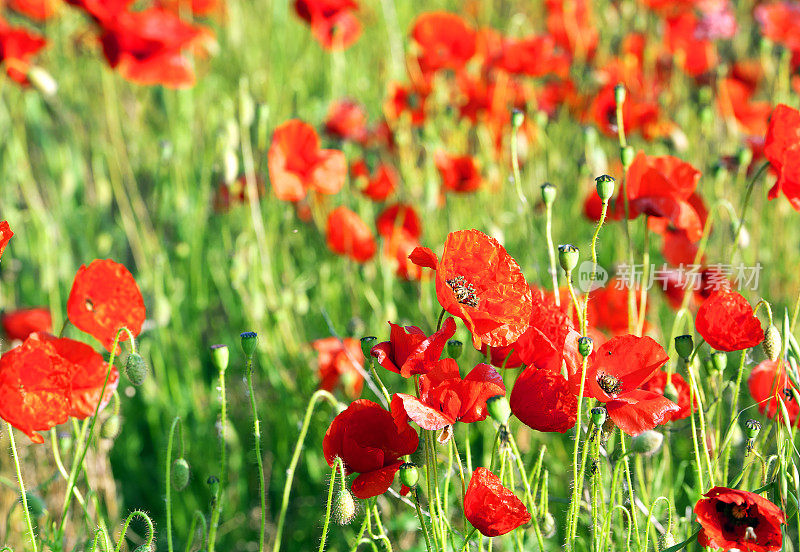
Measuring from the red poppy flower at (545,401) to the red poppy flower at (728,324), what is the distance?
0.20m

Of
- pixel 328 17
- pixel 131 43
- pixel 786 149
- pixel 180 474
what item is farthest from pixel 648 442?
pixel 328 17

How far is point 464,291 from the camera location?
1034 millimetres

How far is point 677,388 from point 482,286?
1.23 ft

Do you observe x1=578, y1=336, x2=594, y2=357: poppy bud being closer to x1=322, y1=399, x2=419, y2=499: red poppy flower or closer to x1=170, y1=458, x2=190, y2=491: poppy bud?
x1=322, y1=399, x2=419, y2=499: red poppy flower

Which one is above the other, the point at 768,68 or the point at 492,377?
the point at 768,68

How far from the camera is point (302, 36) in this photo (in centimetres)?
391

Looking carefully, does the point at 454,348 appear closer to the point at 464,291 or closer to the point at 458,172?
the point at 464,291

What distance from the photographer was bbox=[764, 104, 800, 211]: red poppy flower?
1.13 m

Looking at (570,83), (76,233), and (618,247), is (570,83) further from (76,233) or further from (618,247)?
(76,233)

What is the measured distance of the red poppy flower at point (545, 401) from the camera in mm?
928

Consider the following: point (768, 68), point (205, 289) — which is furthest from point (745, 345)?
point (768, 68)

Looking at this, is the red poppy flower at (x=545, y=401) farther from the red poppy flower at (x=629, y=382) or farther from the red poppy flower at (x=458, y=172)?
the red poppy flower at (x=458, y=172)

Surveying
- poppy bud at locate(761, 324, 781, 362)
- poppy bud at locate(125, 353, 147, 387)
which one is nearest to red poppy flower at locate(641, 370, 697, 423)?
poppy bud at locate(761, 324, 781, 362)

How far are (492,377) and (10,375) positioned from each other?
567 millimetres
